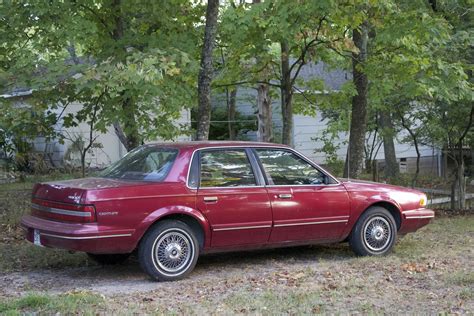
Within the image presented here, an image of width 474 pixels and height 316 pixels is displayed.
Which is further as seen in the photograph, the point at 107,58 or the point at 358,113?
the point at 358,113

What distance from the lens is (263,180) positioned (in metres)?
7.47

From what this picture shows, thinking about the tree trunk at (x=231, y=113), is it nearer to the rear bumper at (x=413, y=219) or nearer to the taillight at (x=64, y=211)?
the rear bumper at (x=413, y=219)

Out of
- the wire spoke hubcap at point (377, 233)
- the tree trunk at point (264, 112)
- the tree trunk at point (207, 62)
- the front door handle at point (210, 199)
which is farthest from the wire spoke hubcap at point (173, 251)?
the tree trunk at point (264, 112)

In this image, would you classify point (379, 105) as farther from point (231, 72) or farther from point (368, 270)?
point (368, 270)

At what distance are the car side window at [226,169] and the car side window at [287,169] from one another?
0.80 ft

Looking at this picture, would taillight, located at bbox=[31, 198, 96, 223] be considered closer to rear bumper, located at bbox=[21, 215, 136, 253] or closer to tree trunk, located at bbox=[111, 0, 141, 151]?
rear bumper, located at bbox=[21, 215, 136, 253]

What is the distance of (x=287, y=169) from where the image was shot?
25.5 feet

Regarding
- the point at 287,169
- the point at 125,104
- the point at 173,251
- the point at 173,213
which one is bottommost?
the point at 173,251

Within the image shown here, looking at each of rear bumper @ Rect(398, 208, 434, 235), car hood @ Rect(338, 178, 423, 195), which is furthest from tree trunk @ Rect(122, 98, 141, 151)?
rear bumper @ Rect(398, 208, 434, 235)

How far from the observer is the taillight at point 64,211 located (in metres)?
6.30

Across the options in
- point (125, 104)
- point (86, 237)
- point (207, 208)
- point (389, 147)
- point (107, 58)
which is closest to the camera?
point (86, 237)

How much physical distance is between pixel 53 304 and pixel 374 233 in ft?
14.3

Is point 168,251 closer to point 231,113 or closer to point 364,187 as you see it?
point 364,187

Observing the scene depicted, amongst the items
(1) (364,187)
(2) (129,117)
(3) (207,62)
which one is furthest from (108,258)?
(3) (207,62)
